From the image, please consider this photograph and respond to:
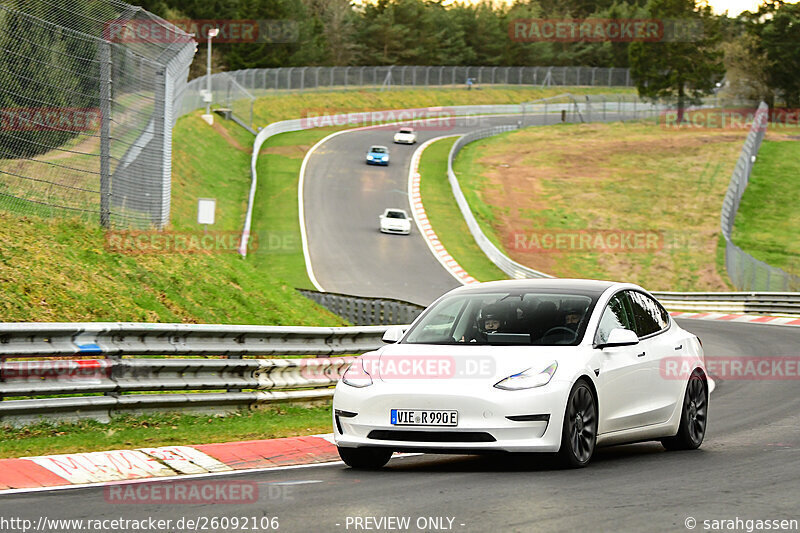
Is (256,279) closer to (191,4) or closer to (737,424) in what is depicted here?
(737,424)

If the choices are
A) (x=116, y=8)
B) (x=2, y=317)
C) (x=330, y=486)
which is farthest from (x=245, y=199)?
(x=330, y=486)

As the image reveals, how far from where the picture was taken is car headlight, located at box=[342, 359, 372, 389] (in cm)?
903

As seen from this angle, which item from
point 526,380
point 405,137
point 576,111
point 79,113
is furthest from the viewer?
point 576,111

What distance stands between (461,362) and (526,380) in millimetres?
546

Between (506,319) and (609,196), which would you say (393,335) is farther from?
(609,196)

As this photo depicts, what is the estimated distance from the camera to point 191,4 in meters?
100

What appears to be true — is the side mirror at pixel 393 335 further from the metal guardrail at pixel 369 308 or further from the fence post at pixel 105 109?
the metal guardrail at pixel 369 308

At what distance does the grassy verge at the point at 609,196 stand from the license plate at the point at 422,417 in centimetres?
3767

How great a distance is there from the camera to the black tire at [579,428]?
8.64 meters

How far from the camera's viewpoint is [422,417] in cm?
866
